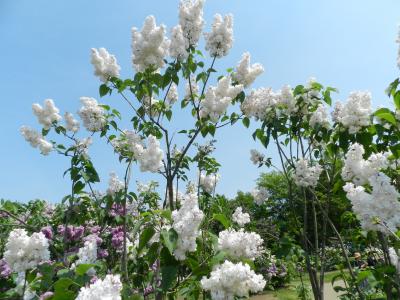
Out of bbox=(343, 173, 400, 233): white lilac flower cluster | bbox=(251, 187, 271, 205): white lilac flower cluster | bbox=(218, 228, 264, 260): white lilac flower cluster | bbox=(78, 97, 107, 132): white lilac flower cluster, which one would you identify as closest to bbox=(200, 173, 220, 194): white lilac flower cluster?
bbox=(251, 187, 271, 205): white lilac flower cluster

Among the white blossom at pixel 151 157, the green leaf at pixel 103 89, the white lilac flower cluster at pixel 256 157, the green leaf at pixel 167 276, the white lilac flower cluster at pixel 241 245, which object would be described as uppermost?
Result: the green leaf at pixel 103 89

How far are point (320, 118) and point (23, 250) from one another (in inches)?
102

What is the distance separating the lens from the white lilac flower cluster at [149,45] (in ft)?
12.6

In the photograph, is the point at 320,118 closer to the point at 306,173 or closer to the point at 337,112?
the point at 337,112

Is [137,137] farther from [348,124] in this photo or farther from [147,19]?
[348,124]

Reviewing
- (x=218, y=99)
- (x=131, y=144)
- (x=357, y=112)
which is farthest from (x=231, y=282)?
(x=218, y=99)

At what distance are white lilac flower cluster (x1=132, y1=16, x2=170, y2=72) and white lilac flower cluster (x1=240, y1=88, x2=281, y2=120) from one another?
1053 mm

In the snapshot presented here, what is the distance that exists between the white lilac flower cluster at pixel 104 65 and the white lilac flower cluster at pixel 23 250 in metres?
2.27

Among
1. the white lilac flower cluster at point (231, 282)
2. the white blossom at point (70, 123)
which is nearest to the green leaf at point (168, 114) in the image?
the white blossom at point (70, 123)

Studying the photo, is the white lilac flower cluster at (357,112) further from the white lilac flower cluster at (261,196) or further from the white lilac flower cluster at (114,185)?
the white lilac flower cluster at (114,185)

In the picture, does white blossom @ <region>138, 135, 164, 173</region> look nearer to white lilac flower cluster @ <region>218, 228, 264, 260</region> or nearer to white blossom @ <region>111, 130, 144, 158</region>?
white blossom @ <region>111, 130, 144, 158</region>

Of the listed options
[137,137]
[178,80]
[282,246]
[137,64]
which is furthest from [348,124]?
[137,64]

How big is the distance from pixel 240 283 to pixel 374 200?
768mm

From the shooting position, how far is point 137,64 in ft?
13.2
